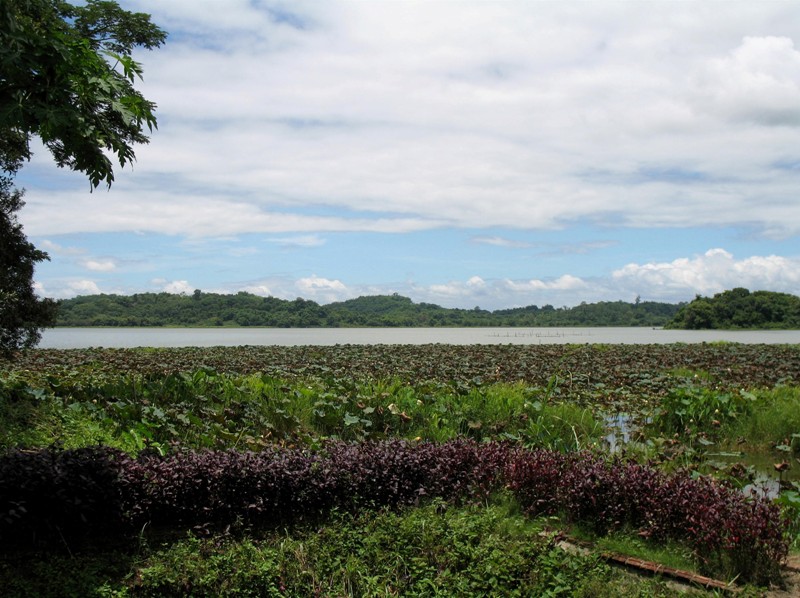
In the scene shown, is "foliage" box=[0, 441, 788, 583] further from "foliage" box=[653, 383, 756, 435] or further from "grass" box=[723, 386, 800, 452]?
"grass" box=[723, 386, 800, 452]

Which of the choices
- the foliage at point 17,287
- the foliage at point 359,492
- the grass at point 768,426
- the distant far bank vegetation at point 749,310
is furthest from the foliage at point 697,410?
the distant far bank vegetation at point 749,310

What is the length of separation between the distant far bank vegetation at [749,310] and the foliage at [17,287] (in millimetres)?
79000

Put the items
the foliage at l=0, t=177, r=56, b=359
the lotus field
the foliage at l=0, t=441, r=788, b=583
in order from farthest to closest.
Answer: the foliage at l=0, t=177, r=56, b=359 → the foliage at l=0, t=441, r=788, b=583 → the lotus field

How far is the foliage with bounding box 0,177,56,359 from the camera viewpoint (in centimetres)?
1187

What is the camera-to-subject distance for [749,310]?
77250 millimetres

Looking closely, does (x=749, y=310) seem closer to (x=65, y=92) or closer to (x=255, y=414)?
(x=255, y=414)

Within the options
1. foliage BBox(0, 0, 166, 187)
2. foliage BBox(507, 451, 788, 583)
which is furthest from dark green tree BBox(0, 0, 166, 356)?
foliage BBox(507, 451, 788, 583)

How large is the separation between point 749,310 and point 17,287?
266 feet

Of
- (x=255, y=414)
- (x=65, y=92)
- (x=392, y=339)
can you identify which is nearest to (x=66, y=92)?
(x=65, y=92)

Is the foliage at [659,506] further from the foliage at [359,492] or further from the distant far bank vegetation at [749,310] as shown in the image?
the distant far bank vegetation at [749,310]

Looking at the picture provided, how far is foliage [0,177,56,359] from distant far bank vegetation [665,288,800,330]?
79000 mm

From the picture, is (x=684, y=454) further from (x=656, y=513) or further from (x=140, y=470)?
(x=140, y=470)

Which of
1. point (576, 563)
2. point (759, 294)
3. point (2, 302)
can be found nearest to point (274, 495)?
point (576, 563)

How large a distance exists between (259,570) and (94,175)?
4.33m
